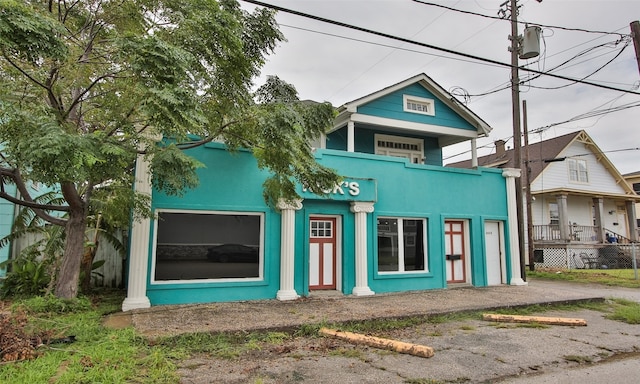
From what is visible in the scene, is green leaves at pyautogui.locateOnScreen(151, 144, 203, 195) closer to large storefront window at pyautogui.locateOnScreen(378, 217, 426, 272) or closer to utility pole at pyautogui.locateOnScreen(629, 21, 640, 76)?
large storefront window at pyautogui.locateOnScreen(378, 217, 426, 272)

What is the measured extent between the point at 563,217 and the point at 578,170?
4.61 m

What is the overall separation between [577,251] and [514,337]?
730 inches

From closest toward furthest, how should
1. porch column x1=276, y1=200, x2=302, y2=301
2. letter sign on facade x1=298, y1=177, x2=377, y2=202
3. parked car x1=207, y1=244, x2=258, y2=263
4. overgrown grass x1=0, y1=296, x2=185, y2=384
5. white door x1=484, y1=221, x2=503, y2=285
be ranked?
overgrown grass x1=0, y1=296, x2=185, y2=384, parked car x1=207, y1=244, x2=258, y2=263, porch column x1=276, y1=200, x2=302, y2=301, letter sign on facade x1=298, y1=177, x2=377, y2=202, white door x1=484, y1=221, x2=503, y2=285

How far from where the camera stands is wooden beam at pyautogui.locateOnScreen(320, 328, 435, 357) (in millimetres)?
5660

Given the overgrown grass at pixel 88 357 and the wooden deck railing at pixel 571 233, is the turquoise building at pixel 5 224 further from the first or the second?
the wooden deck railing at pixel 571 233

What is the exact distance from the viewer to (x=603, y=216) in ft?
80.4

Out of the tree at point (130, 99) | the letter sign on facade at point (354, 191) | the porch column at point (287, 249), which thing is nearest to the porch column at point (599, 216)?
the letter sign on facade at point (354, 191)

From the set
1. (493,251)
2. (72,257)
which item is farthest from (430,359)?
(493,251)

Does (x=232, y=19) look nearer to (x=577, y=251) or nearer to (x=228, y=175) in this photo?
(x=228, y=175)

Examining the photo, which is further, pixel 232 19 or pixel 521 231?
pixel 521 231

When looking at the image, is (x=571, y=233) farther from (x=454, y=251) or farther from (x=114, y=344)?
(x=114, y=344)

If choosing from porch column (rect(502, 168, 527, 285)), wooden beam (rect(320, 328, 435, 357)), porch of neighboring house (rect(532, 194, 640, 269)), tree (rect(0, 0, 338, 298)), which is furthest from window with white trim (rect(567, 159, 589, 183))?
wooden beam (rect(320, 328, 435, 357))

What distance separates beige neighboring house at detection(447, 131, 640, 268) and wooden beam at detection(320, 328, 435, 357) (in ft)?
63.1

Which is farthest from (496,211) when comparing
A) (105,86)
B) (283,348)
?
(105,86)
